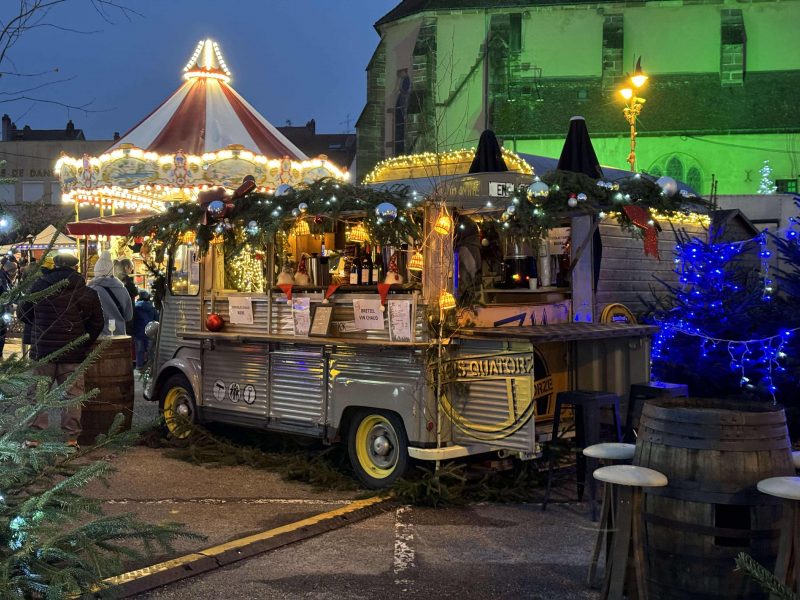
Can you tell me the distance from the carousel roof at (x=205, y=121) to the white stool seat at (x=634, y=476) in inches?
389

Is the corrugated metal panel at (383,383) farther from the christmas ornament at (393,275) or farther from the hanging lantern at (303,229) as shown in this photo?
the hanging lantern at (303,229)

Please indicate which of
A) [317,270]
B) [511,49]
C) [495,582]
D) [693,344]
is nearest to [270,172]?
[317,270]

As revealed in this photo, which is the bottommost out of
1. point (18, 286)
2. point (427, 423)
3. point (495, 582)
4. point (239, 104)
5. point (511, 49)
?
point (495, 582)

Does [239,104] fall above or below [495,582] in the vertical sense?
above

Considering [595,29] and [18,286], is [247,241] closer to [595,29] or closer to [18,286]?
[18,286]

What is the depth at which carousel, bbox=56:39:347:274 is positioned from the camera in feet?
42.2

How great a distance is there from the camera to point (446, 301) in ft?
24.4

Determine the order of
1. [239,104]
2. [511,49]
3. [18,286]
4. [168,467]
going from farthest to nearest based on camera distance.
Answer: [511,49] < [239,104] < [168,467] < [18,286]

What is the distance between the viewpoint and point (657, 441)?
4.57 metres

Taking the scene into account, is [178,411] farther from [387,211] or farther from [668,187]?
[668,187]

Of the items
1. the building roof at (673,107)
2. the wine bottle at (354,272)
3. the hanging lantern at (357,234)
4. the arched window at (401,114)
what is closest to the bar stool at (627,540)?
the hanging lantern at (357,234)

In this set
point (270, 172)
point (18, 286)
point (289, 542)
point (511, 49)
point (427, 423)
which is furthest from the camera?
point (511, 49)

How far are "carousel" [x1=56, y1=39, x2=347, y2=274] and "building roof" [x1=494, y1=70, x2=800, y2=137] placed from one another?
26.9 meters

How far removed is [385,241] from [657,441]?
3591mm
